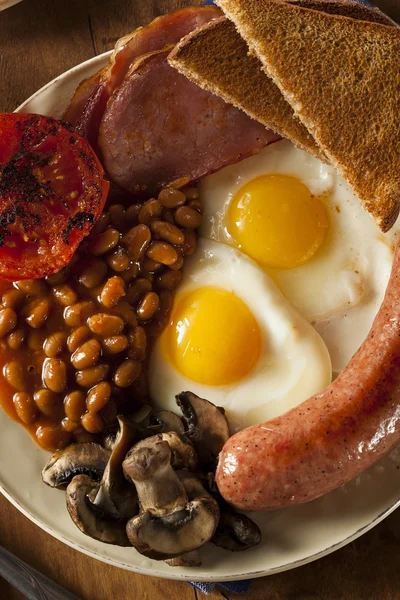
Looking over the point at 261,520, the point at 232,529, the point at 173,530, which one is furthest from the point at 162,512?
the point at 261,520

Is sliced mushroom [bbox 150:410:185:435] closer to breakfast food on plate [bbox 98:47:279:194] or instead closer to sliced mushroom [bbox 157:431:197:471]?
sliced mushroom [bbox 157:431:197:471]

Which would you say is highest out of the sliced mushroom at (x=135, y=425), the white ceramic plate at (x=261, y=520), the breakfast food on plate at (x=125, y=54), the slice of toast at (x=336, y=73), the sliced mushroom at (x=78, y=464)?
the breakfast food on plate at (x=125, y=54)

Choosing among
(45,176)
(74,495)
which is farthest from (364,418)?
(45,176)

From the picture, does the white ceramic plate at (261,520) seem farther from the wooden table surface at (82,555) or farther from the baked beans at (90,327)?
the wooden table surface at (82,555)

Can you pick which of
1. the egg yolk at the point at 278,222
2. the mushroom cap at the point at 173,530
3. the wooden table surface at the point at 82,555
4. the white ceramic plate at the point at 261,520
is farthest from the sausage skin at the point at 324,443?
the wooden table surface at the point at 82,555

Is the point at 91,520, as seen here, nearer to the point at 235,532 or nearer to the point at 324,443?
the point at 235,532
